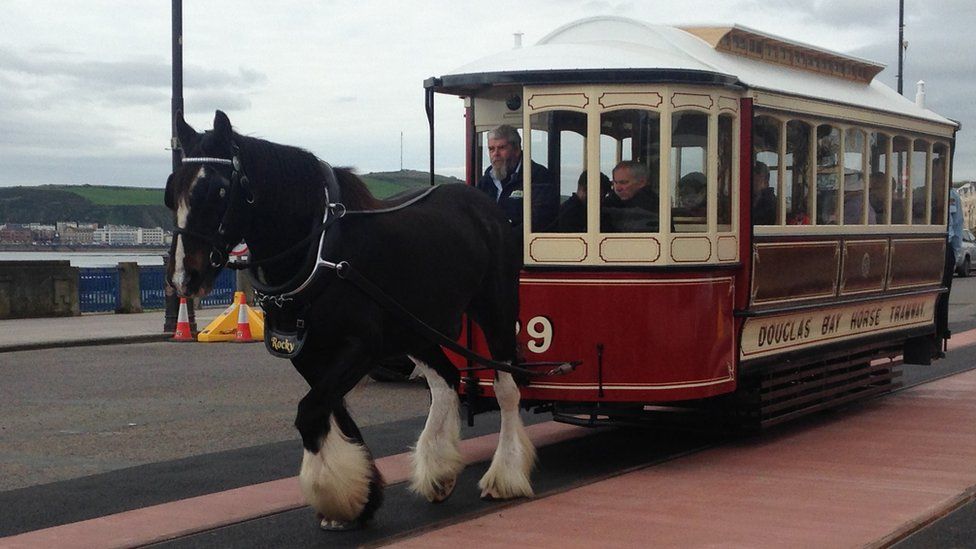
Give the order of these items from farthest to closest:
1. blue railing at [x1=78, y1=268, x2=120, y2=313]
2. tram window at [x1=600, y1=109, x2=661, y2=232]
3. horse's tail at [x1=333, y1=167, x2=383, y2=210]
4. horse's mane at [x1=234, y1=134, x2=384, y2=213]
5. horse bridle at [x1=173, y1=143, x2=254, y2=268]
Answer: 1. blue railing at [x1=78, y1=268, x2=120, y2=313]
2. tram window at [x1=600, y1=109, x2=661, y2=232]
3. horse's tail at [x1=333, y1=167, x2=383, y2=210]
4. horse's mane at [x1=234, y1=134, x2=384, y2=213]
5. horse bridle at [x1=173, y1=143, x2=254, y2=268]

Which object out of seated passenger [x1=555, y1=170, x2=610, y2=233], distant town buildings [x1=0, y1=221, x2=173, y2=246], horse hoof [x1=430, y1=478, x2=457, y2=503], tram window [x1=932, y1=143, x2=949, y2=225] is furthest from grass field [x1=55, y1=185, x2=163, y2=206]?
horse hoof [x1=430, y1=478, x2=457, y2=503]

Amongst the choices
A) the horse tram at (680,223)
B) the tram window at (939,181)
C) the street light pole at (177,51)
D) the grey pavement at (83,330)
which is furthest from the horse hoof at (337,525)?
the street light pole at (177,51)

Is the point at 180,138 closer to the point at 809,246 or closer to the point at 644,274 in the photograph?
the point at 644,274

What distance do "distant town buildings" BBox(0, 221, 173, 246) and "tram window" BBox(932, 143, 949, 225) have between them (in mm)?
12194

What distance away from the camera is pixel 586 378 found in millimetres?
8180

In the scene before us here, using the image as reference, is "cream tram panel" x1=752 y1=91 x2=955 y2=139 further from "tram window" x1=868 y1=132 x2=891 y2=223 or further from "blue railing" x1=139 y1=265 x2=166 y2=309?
"blue railing" x1=139 y1=265 x2=166 y2=309

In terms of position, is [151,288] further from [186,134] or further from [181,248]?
[181,248]

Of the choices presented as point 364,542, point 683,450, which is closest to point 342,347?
point 364,542

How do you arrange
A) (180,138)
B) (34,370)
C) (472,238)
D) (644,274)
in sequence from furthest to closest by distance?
(34,370) → (644,274) → (472,238) → (180,138)

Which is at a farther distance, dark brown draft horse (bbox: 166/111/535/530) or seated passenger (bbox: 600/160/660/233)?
seated passenger (bbox: 600/160/660/233)

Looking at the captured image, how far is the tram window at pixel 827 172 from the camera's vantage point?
9.76 metres

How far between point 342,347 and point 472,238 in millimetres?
1330

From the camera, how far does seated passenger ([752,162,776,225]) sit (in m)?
8.77

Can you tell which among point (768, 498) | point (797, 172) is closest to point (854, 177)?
point (797, 172)
